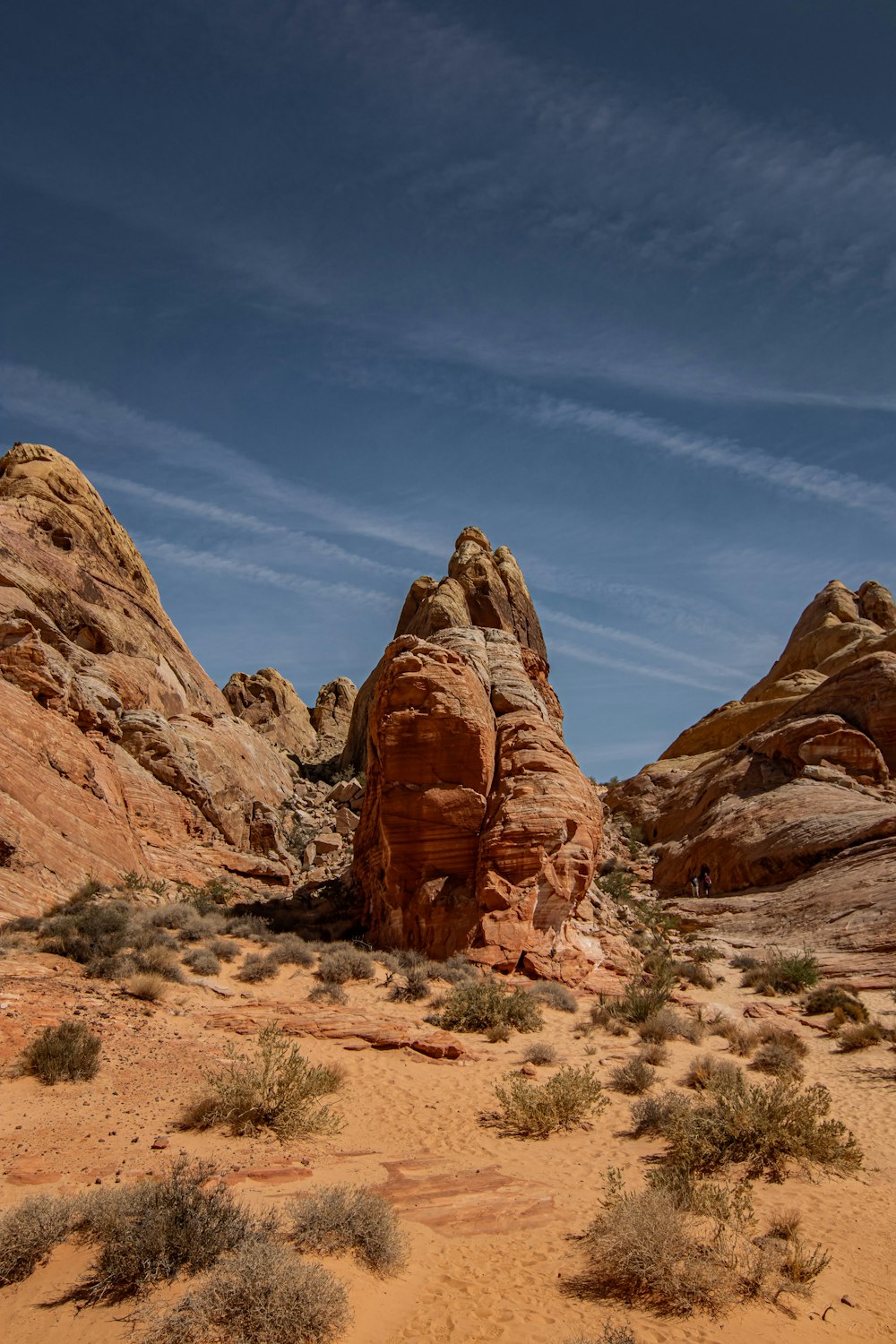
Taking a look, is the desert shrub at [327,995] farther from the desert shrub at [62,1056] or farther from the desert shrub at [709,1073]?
the desert shrub at [709,1073]

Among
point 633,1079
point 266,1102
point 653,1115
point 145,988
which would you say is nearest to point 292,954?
point 145,988

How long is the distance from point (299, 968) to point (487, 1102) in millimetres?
7271

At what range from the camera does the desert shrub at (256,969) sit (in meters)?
14.7

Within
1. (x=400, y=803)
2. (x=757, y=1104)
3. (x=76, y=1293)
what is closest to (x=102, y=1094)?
(x=76, y=1293)

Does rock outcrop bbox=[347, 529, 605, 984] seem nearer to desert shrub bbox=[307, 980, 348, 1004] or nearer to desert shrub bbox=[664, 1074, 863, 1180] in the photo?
desert shrub bbox=[307, 980, 348, 1004]

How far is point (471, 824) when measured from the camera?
19047 mm

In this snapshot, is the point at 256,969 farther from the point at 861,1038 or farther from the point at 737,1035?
the point at 861,1038

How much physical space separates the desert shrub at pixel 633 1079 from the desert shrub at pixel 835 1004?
6.02 m

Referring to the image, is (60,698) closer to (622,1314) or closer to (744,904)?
(622,1314)

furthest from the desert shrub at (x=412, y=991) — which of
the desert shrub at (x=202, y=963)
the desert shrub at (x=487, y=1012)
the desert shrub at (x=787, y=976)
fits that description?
the desert shrub at (x=787, y=976)

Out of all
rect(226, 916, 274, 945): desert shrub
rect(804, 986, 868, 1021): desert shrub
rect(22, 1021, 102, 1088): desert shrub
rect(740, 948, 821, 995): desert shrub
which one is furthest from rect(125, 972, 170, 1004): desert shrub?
rect(740, 948, 821, 995): desert shrub

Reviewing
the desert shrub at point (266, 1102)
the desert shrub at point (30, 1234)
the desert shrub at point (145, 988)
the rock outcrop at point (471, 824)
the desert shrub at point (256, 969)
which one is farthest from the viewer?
the rock outcrop at point (471, 824)

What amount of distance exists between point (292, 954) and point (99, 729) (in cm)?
1120

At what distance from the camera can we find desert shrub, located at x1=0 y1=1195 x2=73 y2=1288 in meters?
5.03
